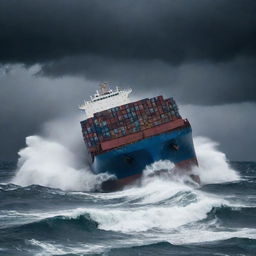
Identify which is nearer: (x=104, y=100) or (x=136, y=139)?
(x=136, y=139)

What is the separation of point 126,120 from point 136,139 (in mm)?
2927

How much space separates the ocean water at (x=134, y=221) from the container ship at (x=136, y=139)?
1255 millimetres

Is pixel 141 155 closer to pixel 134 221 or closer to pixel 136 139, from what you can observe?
pixel 136 139

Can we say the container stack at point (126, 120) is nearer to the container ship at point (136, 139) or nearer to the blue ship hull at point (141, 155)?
the container ship at point (136, 139)

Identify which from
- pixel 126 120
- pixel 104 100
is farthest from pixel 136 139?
pixel 104 100

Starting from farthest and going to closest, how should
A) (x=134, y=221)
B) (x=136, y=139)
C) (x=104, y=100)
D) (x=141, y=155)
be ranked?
(x=104, y=100) → (x=136, y=139) → (x=141, y=155) → (x=134, y=221)

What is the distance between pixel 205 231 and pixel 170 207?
6.91 m

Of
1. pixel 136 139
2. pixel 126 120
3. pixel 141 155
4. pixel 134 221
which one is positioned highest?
pixel 126 120

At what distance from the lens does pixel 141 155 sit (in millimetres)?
50125

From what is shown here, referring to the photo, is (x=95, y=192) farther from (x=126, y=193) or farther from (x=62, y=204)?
(x=62, y=204)

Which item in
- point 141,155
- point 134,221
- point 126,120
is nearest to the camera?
point 134,221

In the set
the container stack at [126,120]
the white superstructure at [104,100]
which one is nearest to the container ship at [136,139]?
the container stack at [126,120]

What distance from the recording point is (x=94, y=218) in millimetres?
32750

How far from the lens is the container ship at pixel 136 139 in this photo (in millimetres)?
50281
